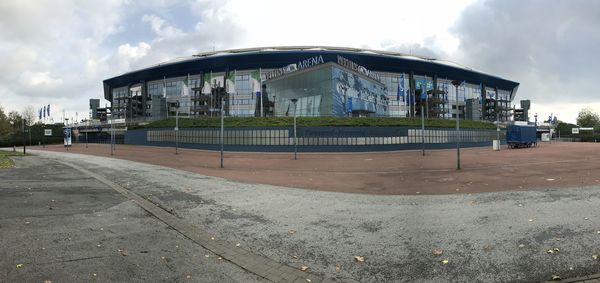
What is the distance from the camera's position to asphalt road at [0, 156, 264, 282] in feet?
18.9

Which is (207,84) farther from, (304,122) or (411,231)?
(411,231)

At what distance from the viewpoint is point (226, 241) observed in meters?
7.79

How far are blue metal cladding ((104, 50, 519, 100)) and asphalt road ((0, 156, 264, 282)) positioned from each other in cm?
8047

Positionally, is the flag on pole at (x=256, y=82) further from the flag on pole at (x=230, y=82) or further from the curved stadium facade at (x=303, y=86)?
the flag on pole at (x=230, y=82)

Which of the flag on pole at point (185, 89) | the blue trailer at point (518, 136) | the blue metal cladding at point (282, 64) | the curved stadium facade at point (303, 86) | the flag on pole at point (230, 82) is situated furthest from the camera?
the flag on pole at point (185, 89)

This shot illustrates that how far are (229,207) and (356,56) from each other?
3215 inches

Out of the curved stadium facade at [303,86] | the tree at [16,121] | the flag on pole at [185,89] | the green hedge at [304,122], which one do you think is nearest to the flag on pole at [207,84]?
the curved stadium facade at [303,86]

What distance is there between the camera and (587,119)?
142 metres

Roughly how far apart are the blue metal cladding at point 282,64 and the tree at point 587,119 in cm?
5461

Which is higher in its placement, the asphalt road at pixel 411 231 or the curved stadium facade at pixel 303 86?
the curved stadium facade at pixel 303 86

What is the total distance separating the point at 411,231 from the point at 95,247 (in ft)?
19.8

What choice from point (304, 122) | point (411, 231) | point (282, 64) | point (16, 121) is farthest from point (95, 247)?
point (16, 121)

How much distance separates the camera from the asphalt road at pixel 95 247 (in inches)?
227

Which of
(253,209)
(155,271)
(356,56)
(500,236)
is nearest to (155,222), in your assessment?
(253,209)
